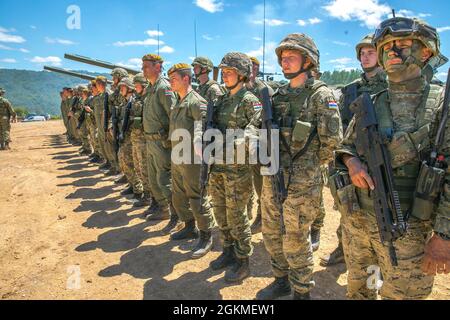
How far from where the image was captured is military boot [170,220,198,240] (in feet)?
16.0

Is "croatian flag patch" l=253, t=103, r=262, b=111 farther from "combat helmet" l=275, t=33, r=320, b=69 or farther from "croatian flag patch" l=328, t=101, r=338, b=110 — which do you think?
"croatian flag patch" l=328, t=101, r=338, b=110

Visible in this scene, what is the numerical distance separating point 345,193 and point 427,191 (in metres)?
0.57

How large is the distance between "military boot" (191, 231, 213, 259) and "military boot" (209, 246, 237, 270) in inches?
12.3

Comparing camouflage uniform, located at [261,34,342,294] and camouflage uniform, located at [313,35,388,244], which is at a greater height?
camouflage uniform, located at [313,35,388,244]

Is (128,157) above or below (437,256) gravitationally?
above

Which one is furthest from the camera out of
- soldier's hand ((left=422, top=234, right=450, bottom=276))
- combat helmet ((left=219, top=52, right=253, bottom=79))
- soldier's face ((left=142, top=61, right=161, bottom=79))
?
soldier's face ((left=142, top=61, right=161, bottom=79))

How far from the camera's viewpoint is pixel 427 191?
186 centimetres

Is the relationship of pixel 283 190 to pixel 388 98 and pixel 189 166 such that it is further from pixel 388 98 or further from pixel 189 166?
pixel 189 166

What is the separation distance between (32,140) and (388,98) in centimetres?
1940

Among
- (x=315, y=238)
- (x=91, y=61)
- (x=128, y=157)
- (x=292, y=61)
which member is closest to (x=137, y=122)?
(x=128, y=157)

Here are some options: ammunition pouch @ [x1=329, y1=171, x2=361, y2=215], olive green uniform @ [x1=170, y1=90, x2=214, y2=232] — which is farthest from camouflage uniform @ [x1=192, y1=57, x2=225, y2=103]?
ammunition pouch @ [x1=329, y1=171, x2=361, y2=215]

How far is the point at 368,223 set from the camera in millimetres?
2250

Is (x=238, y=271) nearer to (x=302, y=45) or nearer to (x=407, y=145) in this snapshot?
(x=407, y=145)

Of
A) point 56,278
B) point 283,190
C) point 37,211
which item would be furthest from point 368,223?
point 37,211
